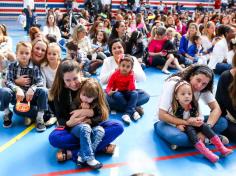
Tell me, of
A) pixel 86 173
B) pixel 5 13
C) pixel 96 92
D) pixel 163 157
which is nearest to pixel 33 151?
pixel 86 173

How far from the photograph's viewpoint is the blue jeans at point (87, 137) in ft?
8.70

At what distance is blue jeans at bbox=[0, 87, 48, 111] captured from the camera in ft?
11.1

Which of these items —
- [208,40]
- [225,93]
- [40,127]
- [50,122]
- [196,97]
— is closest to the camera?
[196,97]

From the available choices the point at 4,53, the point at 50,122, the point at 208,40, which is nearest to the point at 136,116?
the point at 50,122

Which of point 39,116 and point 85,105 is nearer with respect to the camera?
point 85,105

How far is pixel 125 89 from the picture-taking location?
3.92 metres

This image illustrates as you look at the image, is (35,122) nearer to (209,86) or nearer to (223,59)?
(209,86)

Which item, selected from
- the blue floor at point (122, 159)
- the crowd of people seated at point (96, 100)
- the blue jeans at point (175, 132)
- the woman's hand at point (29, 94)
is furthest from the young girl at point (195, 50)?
the woman's hand at point (29, 94)

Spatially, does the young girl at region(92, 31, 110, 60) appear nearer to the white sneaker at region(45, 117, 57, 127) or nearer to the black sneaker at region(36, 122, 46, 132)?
→ the white sneaker at region(45, 117, 57, 127)

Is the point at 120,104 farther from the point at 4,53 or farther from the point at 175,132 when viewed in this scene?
the point at 4,53

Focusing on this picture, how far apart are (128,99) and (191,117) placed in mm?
1070

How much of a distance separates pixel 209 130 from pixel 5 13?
15522mm

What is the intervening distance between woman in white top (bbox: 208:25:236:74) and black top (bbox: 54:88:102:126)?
399 cm

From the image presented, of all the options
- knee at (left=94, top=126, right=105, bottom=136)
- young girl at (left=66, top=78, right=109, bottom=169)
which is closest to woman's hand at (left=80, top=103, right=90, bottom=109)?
young girl at (left=66, top=78, right=109, bottom=169)
